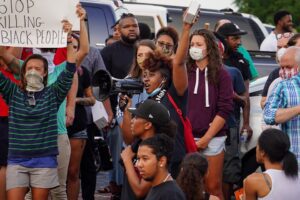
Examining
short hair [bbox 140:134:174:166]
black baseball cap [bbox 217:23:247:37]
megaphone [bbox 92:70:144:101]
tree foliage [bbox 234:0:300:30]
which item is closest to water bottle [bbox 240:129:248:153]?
black baseball cap [bbox 217:23:247:37]

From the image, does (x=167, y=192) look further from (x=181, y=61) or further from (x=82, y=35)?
(x=82, y=35)

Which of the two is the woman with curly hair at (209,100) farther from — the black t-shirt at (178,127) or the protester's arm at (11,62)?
the protester's arm at (11,62)

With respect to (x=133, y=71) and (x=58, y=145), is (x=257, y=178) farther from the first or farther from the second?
(x=58, y=145)

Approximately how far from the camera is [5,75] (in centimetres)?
940

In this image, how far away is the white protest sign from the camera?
9023 mm

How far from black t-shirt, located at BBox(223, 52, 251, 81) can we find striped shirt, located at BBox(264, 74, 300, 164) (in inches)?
108

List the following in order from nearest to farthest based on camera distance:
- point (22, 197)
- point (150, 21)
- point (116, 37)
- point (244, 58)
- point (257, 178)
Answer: point (257, 178) → point (22, 197) → point (244, 58) → point (116, 37) → point (150, 21)

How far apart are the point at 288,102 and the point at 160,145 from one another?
2090mm

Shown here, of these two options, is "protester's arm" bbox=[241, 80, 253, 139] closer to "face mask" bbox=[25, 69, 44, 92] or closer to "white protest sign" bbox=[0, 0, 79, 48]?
"white protest sign" bbox=[0, 0, 79, 48]

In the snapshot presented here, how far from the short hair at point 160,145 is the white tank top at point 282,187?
0.91 metres

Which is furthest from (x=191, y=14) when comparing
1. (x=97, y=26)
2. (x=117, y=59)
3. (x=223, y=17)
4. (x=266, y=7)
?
(x=266, y=7)

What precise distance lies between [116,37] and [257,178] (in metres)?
5.51

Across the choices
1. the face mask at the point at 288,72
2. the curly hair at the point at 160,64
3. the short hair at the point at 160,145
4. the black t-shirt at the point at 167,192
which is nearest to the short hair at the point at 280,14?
the face mask at the point at 288,72

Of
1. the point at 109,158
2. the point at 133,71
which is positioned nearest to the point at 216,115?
the point at 133,71
